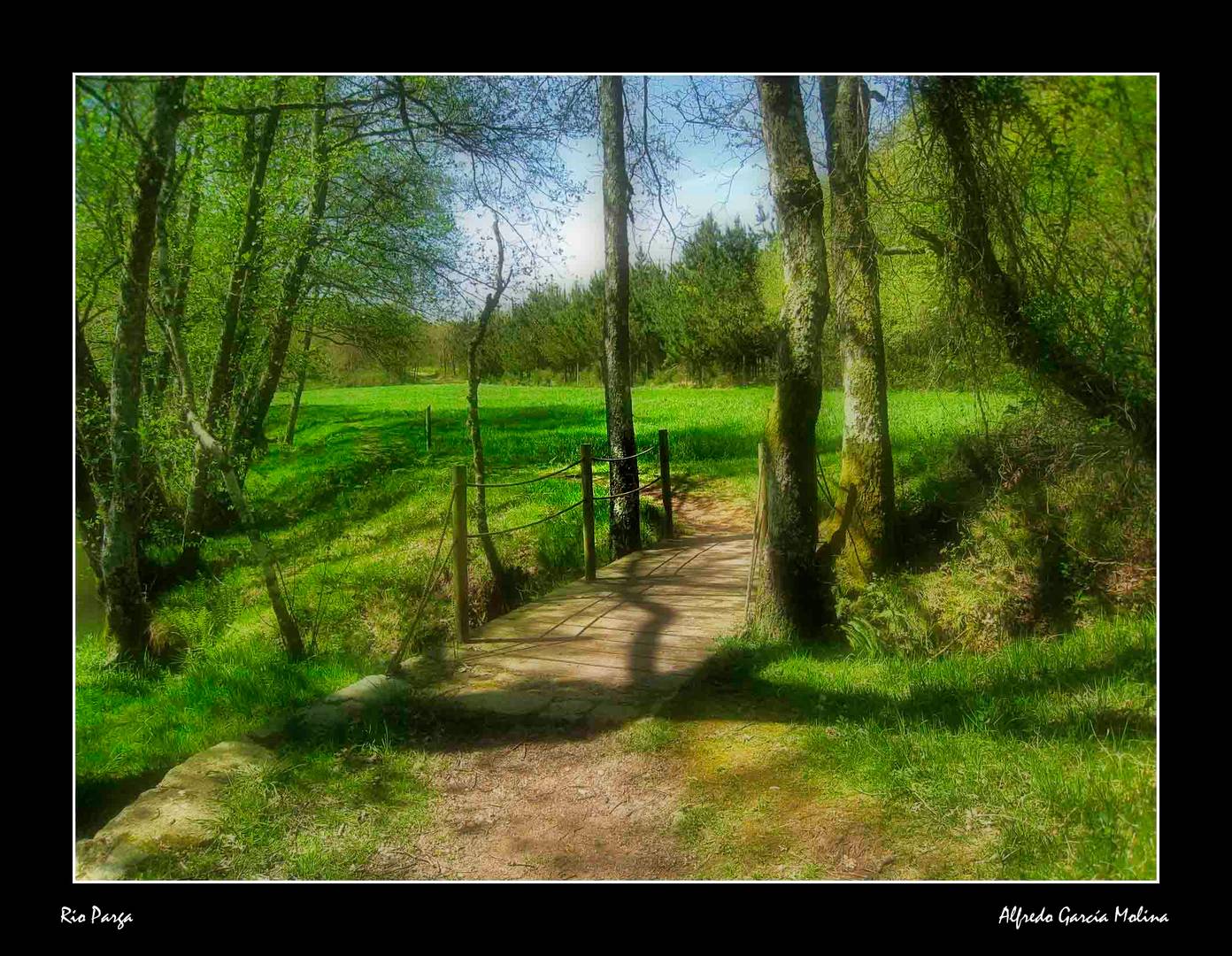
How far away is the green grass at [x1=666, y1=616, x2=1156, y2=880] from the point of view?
3.28 m

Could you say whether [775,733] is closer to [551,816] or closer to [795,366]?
[551,816]

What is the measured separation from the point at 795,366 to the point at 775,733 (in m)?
2.67

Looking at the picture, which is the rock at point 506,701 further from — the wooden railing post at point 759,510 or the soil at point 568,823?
the wooden railing post at point 759,510

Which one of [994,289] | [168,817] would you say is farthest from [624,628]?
[994,289]

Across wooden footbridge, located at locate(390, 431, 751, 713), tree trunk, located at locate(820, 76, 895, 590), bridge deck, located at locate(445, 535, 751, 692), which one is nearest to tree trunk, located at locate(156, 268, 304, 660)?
wooden footbridge, located at locate(390, 431, 751, 713)

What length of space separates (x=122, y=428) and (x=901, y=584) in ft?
20.9

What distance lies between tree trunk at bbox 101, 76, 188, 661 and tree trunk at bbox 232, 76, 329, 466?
2235mm

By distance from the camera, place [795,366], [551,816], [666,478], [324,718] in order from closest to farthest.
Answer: [551,816] → [324,718] → [795,366] → [666,478]

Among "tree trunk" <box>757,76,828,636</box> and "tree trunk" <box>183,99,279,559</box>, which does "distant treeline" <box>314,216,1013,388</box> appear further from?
"tree trunk" <box>183,99,279,559</box>

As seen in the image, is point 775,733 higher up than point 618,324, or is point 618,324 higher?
point 618,324

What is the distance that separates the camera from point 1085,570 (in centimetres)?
566

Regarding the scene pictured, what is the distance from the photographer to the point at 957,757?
3943 millimetres

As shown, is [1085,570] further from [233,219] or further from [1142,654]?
[233,219]
